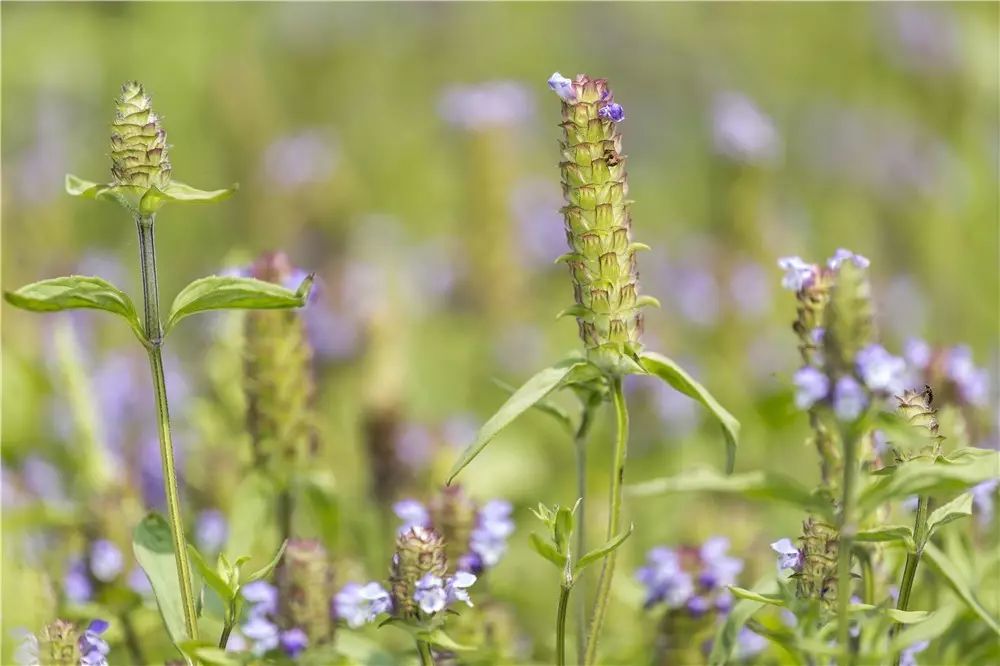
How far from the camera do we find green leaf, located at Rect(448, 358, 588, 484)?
1.79 metres

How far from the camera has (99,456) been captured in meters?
3.26

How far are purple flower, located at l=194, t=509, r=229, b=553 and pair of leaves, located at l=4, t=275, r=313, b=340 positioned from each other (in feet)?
4.41

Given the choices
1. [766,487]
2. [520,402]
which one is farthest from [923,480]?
[520,402]

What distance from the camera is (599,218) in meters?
2.00

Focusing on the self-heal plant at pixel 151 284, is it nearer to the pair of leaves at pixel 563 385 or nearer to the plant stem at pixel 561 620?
the pair of leaves at pixel 563 385

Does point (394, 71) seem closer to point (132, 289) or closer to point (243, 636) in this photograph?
point (132, 289)

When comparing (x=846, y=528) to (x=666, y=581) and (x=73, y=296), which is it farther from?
(x=73, y=296)

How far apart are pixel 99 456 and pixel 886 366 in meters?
2.29

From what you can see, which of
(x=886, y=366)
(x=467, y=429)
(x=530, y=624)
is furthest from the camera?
(x=467, y=429)

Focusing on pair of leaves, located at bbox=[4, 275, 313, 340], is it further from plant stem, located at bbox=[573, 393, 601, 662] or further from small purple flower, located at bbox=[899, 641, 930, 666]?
small purple flower, located at bbox=[899, 641, 930, 666]

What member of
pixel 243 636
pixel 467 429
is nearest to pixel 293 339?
pixel 243 636

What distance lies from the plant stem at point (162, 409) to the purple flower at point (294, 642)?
347mm

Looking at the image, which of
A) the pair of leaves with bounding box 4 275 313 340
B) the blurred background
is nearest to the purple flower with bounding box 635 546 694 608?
the blurred background

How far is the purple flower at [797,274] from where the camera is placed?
206cm
